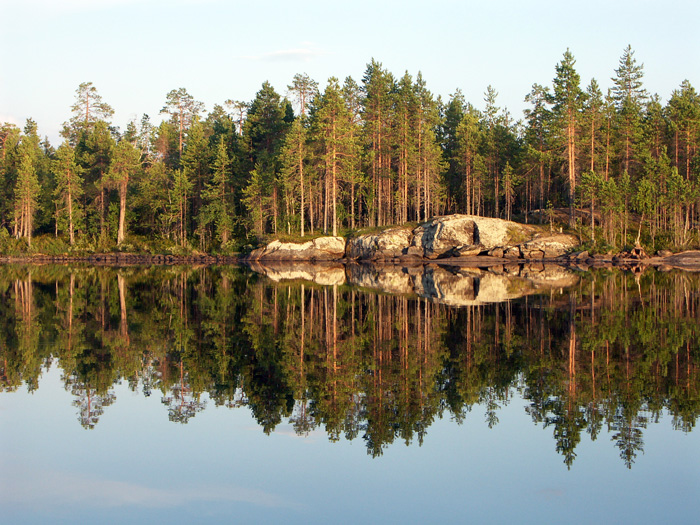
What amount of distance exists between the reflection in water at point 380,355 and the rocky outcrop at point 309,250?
34.5 m

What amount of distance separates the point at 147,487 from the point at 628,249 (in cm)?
5900

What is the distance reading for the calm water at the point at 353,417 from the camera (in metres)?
8.27

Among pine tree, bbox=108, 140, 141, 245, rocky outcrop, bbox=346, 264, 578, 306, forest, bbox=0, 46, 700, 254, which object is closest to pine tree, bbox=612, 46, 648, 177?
forest, bbox=0, 46, 700, 254

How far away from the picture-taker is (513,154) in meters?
74.1

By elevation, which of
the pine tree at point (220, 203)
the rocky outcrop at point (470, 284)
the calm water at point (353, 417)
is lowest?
the calm water at point (353, 417)

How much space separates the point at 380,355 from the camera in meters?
16.7

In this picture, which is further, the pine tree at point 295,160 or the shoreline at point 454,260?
the pine tree at point 295,160

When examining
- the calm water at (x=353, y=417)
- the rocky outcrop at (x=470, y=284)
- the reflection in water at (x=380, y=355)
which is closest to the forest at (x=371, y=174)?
the rocky outcrop at (x=470, y=284)

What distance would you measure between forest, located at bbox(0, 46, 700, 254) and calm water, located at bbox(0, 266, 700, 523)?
1742 inches

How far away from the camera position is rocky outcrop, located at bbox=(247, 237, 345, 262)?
2616 inches

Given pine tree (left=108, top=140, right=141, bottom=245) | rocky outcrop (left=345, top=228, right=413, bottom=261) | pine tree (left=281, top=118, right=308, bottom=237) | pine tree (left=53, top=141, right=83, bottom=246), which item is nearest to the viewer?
rocky outcrop (left=345, top=228, right=413, bottom=261)

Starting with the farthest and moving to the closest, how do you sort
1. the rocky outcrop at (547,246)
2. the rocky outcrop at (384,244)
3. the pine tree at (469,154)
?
the pine tree at (469,154)
the rocky outcrop at (384,244)
the rocky outcrop at (547,246)

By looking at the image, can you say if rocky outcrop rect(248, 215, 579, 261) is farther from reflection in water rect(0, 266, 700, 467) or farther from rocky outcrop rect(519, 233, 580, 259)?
reflection in water rect(0, 266, 700, 467)

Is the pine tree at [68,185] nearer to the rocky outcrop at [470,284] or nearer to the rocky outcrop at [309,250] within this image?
the rocky outcrop at [309,250]
